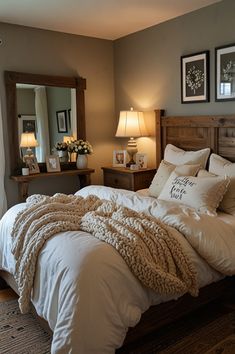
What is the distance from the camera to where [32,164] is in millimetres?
3957

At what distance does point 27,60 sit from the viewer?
393 centimetres

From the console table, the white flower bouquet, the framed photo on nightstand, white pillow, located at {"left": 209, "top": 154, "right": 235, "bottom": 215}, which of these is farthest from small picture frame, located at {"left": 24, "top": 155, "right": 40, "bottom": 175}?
white pillow, located at {"left": 209, "top": 154, "right": 235, "bottom": 215}

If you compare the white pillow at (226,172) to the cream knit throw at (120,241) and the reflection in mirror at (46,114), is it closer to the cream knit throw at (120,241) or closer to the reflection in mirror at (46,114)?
the cream knit throw at (120,241)

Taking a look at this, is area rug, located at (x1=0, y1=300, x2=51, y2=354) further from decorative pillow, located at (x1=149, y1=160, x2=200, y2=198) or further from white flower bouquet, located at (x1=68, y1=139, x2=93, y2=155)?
white flower bouquet, located at (x1=68, y1=139, x2=93, y2=155)

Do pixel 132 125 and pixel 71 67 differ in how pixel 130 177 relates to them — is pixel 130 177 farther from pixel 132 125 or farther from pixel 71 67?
pixel 71 67

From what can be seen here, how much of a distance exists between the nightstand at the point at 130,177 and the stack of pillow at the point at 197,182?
1.39 feet

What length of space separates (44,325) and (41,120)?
249 centimetres

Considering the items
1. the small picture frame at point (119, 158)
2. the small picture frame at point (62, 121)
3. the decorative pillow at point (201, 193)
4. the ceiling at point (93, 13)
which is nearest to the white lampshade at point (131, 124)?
the small picture frame at point (119, 158)

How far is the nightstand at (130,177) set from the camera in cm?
389

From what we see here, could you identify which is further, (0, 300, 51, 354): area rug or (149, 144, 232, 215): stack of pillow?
(149, 144, 232, 215): stack of pillow

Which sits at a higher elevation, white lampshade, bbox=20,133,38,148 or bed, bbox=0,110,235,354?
white lampshade, bbox=20,133,38,148

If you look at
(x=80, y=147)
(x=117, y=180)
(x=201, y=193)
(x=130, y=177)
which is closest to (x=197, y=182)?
(x=201, y=193)

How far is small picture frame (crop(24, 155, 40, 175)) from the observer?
12.9 feet

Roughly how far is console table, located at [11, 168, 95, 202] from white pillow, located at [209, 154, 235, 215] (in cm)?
165
